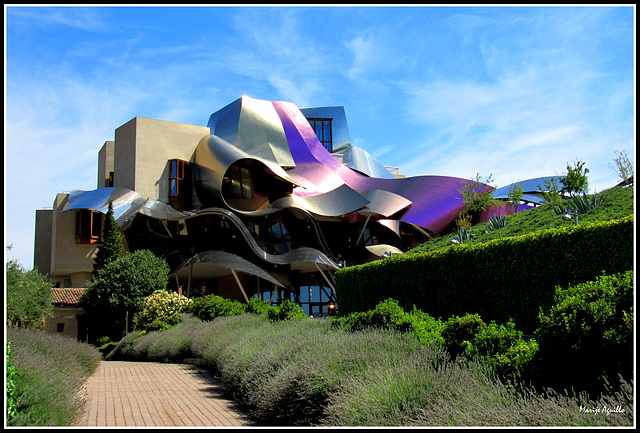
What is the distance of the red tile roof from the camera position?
106 ft

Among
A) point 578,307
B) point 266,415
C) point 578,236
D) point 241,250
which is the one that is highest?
point 241,250

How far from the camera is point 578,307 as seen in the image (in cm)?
584

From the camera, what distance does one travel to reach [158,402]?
29.0 feet

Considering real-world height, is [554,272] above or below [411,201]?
below

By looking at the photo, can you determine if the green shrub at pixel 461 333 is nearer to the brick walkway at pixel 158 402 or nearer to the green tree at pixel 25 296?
the brick walkway at pixel 158 402

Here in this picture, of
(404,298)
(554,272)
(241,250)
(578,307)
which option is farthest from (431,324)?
(241,250)

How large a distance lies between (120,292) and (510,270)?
22764 mm

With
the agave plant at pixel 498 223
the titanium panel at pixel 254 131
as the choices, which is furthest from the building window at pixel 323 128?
the agave plant at pixel 498 223

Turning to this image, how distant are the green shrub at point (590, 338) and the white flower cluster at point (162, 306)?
20.7 meters

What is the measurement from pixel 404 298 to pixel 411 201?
2798 centimetres

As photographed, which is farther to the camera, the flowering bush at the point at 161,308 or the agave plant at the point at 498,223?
the flowering bush at the point at 161,308

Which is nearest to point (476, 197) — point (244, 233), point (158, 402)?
point (244, 233)

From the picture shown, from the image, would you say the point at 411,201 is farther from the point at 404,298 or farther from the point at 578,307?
the point at 578,307

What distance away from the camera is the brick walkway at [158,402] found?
7.33 meters
